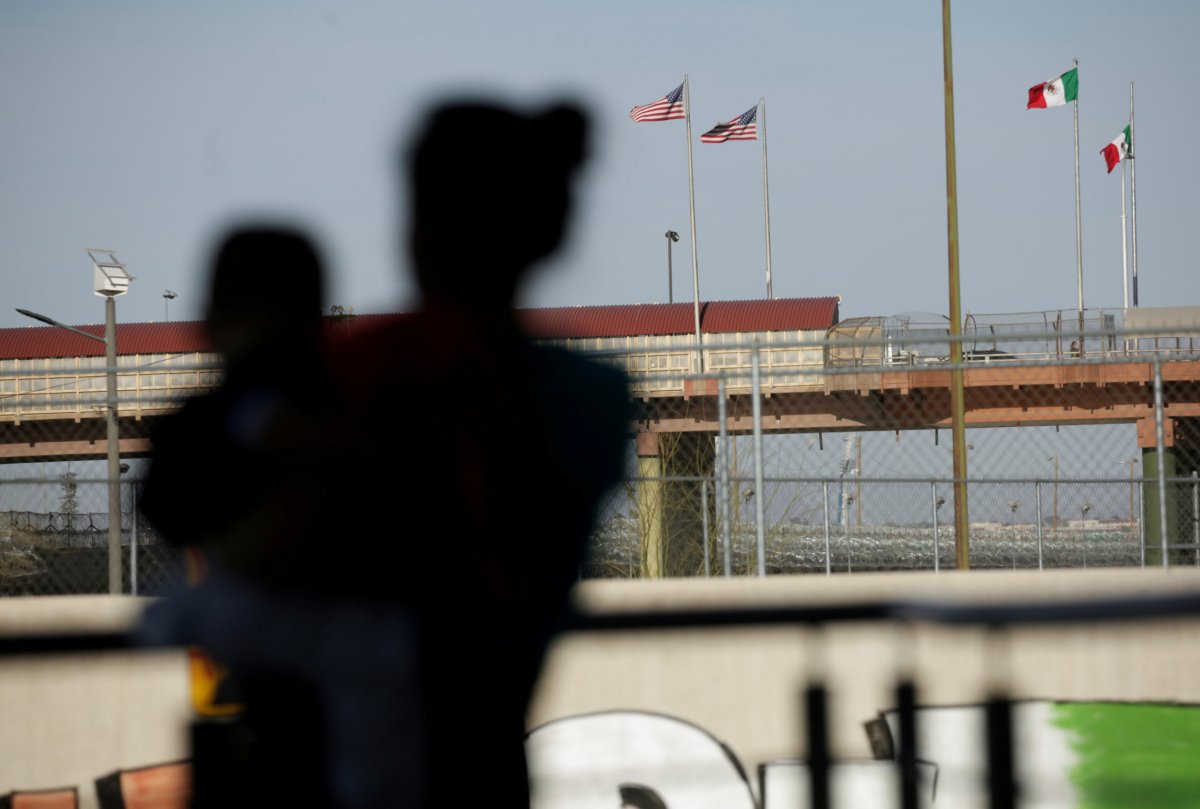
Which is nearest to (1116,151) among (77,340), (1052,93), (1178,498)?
(1052,93)

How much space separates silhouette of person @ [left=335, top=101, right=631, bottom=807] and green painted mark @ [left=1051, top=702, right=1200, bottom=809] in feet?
9.91

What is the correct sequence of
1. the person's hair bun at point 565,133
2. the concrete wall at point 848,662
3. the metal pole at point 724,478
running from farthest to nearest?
1. the metal pole at point 724,478
2. the concrete wall at point 848,662
3. the person's hair bun at point 565,133

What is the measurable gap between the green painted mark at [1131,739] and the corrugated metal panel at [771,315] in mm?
32999

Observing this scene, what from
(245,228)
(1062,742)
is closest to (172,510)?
(245,228)

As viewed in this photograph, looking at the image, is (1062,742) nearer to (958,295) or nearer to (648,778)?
(648,778)

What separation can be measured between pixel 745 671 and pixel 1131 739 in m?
1.73

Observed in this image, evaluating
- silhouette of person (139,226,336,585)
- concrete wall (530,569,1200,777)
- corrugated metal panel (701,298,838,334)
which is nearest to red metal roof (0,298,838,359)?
corrugated metal panel (701,298,838,334)

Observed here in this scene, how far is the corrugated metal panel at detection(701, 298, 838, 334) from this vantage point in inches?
1476

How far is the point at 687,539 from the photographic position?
9.82 m

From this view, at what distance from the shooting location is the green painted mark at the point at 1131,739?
4.04 metres

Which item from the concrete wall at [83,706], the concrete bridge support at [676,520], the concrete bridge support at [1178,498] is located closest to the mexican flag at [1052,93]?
the concrete bridge support at [1178,498]

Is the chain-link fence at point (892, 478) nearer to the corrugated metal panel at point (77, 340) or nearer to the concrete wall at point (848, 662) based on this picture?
the concrete wall at point (848, 662)

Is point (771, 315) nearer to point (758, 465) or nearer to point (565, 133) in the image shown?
point (758, 465)

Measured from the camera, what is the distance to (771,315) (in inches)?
1532
